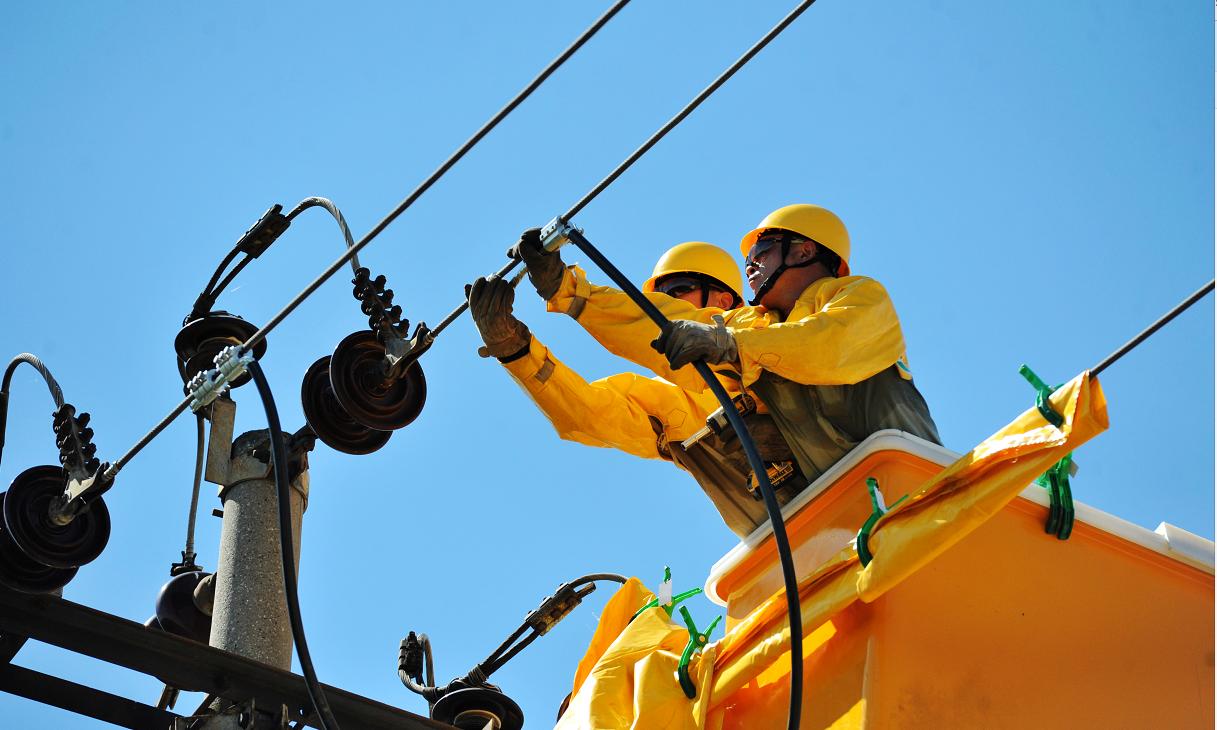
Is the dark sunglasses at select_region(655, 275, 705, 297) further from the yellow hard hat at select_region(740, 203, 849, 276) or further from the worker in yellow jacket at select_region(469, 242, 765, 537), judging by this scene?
the yellow hard hat at select_region(740, 203, 849, 276)

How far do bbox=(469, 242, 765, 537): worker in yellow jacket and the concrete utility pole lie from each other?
0.96 meters

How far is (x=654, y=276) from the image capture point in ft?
33.0

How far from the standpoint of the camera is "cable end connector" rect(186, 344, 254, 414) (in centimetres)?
768

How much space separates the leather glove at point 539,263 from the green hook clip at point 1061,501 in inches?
73.2

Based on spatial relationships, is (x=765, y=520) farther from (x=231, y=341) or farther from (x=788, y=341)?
(x=231, y=341)

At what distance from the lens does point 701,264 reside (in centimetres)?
991

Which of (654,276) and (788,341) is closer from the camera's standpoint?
(788,341)

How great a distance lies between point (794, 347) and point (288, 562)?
1922 millimetres

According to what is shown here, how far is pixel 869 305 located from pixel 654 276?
8.75ft

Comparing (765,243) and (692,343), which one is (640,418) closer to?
(765,243)

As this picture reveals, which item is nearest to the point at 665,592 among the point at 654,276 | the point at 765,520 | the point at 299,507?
the point at 765,520

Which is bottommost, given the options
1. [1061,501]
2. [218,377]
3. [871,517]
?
[1061,501]

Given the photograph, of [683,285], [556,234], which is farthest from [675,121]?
[683,285]

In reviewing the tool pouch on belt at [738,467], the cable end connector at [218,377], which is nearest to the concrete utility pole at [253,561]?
the cable end connector at [218,377]
